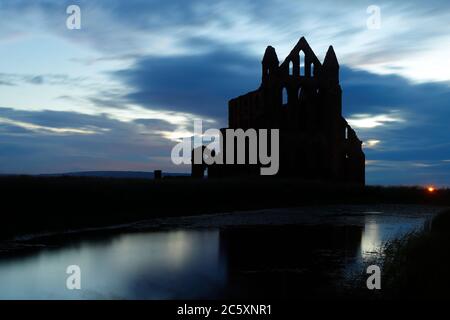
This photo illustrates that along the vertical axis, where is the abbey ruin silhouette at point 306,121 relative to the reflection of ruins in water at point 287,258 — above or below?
above

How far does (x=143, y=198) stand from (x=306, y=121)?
26594 mm

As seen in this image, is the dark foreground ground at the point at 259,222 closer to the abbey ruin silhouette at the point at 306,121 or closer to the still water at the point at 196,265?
the still water at the point at 196,265

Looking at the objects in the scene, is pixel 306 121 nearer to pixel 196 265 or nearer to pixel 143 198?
pixel 143 198

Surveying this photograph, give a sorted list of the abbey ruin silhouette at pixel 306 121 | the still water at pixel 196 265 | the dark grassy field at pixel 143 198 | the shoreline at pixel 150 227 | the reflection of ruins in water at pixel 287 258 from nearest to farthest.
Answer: the still water at pixel 196 265
the reflection of ruins in water at pixel 287 258
the shoreline at pixel 150 227
the dark grassy field at pixel 143 198
the abbey ruin silhouette at pixel 306 121

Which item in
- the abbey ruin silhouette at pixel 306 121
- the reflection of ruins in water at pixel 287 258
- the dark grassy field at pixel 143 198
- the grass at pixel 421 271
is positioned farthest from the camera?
the abbey ruin silhouette at pixel 306 121

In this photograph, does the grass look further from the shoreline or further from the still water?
the shoreline

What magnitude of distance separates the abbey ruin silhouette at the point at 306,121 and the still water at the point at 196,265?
29.8m

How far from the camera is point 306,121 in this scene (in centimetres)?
5156

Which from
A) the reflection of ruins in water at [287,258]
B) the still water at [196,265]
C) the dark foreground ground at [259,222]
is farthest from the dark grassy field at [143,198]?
the reflection of ruins in water at [287,258]

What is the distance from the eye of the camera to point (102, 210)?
80.8ft

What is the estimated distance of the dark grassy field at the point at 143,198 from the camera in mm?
20969

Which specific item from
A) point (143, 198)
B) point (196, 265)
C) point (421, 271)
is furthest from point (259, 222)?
point (421, 271)

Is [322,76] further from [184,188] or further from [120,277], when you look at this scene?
[120,277]
